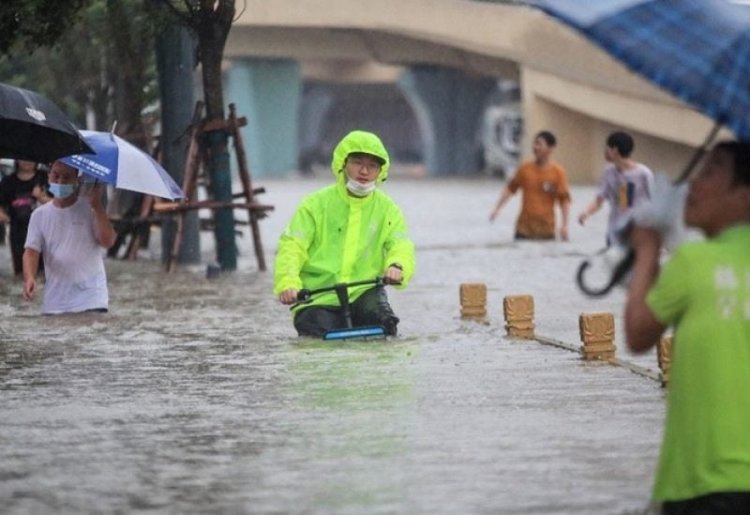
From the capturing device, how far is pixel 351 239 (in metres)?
14.2

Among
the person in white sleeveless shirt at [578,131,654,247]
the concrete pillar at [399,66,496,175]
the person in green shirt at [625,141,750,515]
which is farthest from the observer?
the concrete pillar at [399,66,496,175]

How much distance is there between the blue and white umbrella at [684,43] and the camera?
22.3ft

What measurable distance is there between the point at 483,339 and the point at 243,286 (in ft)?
20.4

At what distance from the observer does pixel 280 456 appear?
9.21 meters

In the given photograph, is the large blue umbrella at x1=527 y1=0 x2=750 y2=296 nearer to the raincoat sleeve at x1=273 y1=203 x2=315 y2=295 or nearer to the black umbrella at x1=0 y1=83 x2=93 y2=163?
the raincoat sleeve at x1=273 y1=203 x2=315 y2=295

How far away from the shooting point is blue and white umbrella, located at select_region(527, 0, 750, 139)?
6785mm

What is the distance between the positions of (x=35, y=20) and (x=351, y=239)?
3.39 metres

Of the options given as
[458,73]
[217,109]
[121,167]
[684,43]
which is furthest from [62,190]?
[458,73]

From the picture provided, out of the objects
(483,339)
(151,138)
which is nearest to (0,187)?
(151,138)

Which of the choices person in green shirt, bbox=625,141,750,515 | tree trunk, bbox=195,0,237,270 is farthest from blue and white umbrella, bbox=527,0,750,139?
tree trunk, bbox=195,0,237,270

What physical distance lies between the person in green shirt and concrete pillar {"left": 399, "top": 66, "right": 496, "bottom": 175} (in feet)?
222

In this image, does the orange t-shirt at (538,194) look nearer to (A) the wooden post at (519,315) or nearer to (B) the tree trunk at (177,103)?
(B) the tree trunk at (177,103)

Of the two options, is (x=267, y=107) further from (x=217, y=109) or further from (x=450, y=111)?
(x=217, y=109)

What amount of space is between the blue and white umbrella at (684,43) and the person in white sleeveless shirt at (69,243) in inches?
350
